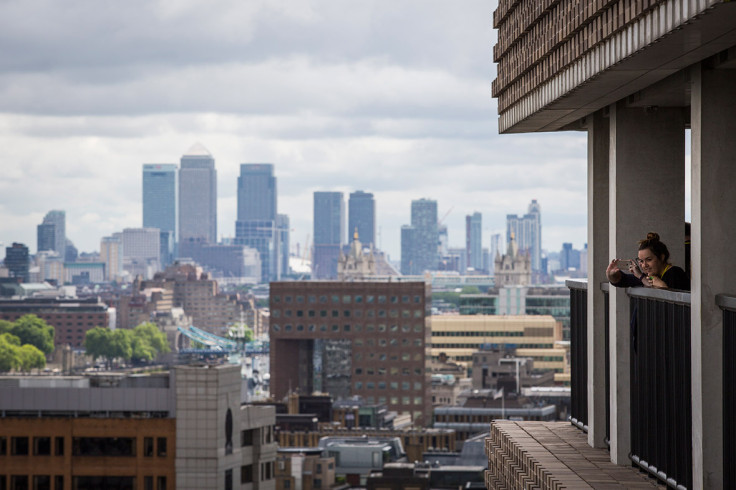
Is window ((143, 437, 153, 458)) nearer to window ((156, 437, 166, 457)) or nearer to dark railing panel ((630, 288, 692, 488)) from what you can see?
window ((156, 437, 166, 457))

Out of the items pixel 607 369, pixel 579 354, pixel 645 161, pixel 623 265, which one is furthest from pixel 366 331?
pixel 645 161

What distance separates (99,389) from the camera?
181 ft

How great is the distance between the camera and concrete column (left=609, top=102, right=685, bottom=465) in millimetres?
22375

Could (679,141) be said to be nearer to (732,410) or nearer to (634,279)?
(634,279)

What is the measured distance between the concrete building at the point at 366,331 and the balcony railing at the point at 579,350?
506ft

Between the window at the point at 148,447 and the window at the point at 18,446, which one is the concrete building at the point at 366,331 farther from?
the window at the point at 18,446

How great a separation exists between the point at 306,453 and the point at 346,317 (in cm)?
6653

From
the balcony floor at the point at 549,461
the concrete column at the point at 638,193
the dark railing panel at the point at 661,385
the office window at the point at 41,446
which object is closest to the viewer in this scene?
the dark railing panel at the point at 661,385

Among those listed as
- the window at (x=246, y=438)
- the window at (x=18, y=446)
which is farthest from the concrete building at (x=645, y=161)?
the window at (x=18, y=446)

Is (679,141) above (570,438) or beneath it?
above

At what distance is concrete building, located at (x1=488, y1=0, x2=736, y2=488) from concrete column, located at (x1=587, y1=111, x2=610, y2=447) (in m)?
0.02

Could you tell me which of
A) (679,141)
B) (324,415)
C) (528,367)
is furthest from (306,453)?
(679,141)

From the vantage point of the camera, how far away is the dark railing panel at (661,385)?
18562 millimetres

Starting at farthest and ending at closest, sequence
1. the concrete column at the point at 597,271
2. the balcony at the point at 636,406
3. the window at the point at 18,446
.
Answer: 1. the window at the point at 18,446
2. the concrete column at the point at 597,271
3. the balcony at the point at 636,406
